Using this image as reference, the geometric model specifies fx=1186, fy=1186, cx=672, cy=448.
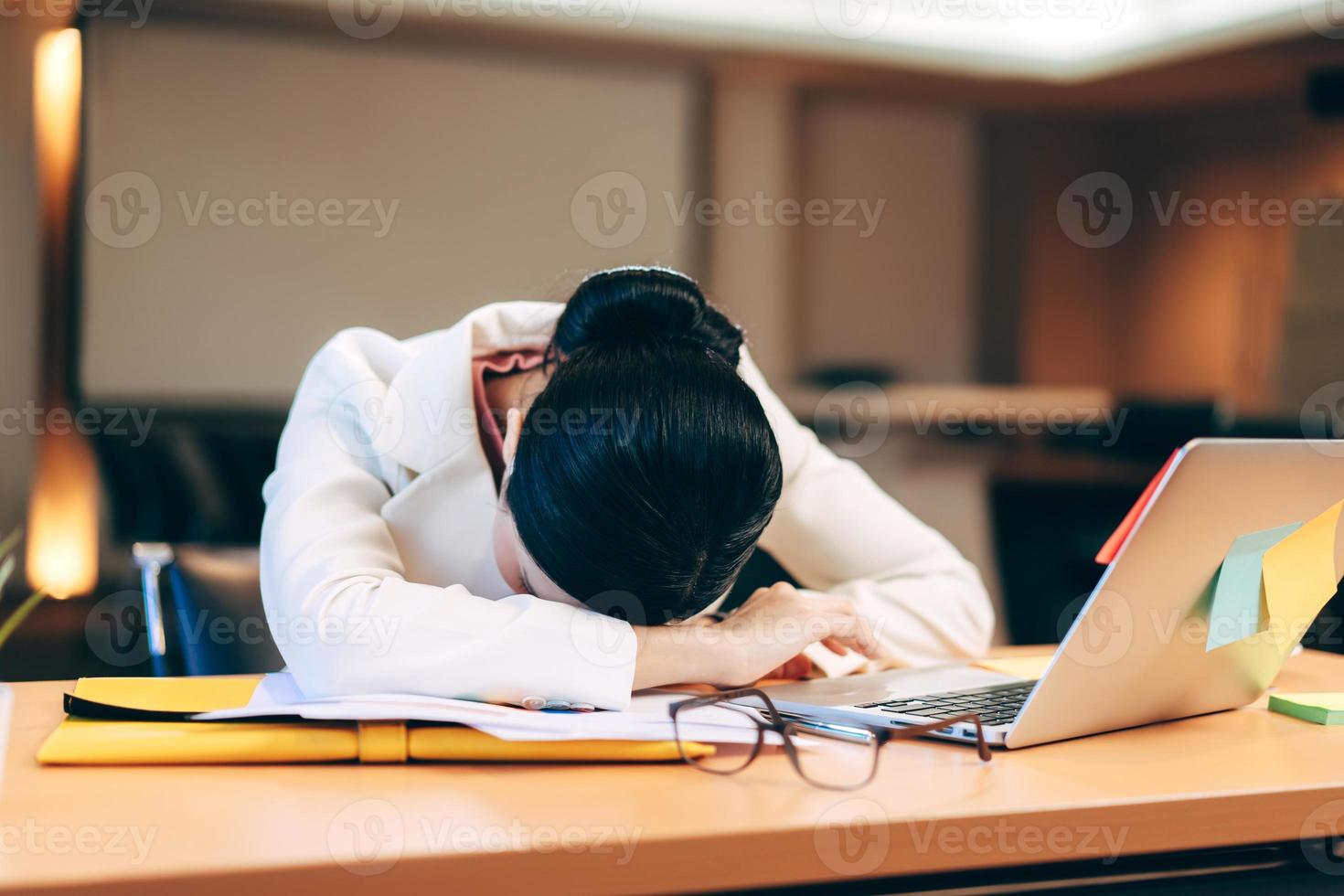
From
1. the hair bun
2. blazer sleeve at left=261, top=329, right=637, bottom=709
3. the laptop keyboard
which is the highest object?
the hair bun

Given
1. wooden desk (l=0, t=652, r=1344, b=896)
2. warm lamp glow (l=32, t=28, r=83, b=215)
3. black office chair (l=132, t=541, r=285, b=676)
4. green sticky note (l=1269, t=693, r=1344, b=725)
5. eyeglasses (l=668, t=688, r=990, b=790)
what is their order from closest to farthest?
wooden desk (l=0, t=652, r=1344, b=896) < eyeglasses (l=668, t=688, r=990, b=790) < green sticky note (l=1269, t=693, r=1344, b=725) < black office chair (l=132, t=541, r=285, b=676) < warm lamp glow (l=32, t=28, r=83, b=215)

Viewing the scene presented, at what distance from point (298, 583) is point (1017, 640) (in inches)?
147

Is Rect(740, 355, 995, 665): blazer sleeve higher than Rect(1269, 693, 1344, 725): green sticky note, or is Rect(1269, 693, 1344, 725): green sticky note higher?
Rect(740, 355, 995, 665): blazer sleeve

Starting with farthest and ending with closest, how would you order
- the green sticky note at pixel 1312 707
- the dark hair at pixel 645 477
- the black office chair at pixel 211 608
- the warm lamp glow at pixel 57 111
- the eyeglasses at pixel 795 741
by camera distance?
the warm lamp glow at pixel 57 111
the black office chair at pixel 211 608
the green sticky note at pixel 1312 707
the dark hair at pixel 645 477
the eyeglasses at pixel 795 741

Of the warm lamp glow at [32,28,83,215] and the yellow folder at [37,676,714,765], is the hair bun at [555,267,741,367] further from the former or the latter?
the warm lamp glow at [32,28,83,215]

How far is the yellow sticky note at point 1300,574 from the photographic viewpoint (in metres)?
0.87

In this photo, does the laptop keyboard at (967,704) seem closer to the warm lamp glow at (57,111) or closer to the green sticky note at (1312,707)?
the green sticky note at (1312,707)

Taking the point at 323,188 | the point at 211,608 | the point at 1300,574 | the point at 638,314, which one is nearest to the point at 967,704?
the point at 1300,574

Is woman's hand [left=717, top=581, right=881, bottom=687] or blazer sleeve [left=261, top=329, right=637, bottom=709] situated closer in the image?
blazer sleeve [left=261, top=329, right=637, bottom=709]

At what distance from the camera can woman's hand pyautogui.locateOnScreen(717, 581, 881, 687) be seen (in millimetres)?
942

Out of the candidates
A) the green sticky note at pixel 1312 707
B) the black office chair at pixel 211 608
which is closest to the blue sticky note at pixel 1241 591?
the green sticky note at pixel 1312 707

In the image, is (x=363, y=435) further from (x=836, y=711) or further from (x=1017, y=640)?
(x=1017, y=640)

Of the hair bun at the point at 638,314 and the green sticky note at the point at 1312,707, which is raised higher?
the hair bun at the point at 638,314

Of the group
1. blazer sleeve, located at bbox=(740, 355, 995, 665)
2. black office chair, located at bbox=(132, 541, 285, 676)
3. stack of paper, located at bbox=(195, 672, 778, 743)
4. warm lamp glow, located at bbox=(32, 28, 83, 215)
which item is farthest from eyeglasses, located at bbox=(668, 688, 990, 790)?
warm lamp glow, located at bbox=(32, 28, 83, 215)
